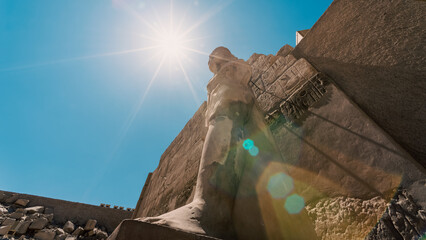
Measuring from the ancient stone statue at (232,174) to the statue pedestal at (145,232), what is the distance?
0.06 m

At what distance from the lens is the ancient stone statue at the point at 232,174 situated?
1.02 meters

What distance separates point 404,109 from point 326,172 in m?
0.57

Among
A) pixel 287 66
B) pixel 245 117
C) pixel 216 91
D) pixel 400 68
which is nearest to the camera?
pixel 400 68

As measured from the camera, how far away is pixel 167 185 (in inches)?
145

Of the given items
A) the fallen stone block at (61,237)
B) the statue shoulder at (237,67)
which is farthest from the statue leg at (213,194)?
the fallen stone block at (61,237)

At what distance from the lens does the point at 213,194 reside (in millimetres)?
1161

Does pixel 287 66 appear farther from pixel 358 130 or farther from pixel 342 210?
pixel 342 210

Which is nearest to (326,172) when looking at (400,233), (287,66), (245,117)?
(400,233)

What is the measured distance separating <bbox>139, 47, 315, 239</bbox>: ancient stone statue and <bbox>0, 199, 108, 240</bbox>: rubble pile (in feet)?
24.5

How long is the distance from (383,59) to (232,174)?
1.30m

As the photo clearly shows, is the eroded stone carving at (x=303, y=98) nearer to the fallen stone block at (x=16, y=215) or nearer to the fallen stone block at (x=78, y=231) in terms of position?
the fallen stone block at (x=78, y=231)

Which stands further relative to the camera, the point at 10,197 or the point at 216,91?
the point at 10,197

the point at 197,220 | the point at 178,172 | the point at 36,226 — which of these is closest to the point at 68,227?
the point at 36,226

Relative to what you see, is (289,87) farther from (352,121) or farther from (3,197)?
(3,197)
